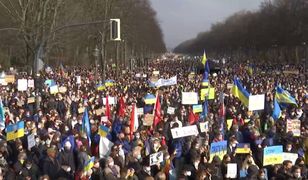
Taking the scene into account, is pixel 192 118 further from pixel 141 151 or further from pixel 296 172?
pixel 296 172

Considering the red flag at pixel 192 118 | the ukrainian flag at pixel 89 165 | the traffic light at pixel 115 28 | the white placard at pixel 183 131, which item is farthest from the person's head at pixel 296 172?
the traffic light at pixel 115 28

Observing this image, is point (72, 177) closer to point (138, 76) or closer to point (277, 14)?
point (138, 76)

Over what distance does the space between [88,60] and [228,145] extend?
63.9 m

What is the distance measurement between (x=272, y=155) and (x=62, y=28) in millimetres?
13526

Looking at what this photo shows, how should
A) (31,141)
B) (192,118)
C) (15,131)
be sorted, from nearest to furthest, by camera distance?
1. (31,141)
2. (15,131)
3. (192,118)

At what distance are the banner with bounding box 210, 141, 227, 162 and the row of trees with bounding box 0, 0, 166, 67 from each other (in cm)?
1008

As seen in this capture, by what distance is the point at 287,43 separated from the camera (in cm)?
7456

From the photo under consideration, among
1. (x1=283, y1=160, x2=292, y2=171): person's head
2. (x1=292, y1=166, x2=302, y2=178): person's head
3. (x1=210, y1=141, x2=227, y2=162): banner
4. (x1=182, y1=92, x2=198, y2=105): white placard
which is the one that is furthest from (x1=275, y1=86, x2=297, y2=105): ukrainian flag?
(x1=292, y1=166, x2=302, y2=178): person's head

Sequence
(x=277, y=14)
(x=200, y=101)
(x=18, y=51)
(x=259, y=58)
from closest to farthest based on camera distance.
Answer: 1. (x=200, y=101)
2. (x=18, y=51)
3. (x=277, y=14)
4. (x=259, y=58)

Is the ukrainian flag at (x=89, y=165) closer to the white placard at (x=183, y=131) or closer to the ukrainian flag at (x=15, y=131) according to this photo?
the ukrainian flag at (x=15, y=131)

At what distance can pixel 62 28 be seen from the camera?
24.5 m

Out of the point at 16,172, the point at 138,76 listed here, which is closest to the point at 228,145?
the point at 16,172

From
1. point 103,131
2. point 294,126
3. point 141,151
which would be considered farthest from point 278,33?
point 141,151

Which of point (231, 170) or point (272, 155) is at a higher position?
point (272, 155)
